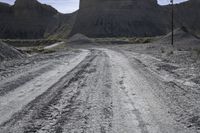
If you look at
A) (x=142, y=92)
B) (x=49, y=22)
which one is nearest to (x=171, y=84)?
(x=142, y=92)

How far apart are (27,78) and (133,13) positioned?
122854 millimetres

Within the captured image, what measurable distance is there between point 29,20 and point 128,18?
47228 millimetres

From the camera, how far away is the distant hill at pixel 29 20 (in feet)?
497

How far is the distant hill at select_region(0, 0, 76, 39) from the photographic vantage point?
152 meters

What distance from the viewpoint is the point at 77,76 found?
16141 millimetres

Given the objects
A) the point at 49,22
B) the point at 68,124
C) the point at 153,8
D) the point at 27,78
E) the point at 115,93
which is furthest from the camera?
the point at 49,22

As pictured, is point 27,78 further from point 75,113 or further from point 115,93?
point 75,113

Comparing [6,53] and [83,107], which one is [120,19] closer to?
[6,53]

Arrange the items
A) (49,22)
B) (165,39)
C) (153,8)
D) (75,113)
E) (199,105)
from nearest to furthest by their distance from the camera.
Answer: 1. (75,113)
2. (199,105)
3. (165,39)
4. (153,8)
5. (49,22)

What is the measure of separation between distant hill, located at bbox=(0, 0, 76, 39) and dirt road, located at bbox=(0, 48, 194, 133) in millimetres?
135431

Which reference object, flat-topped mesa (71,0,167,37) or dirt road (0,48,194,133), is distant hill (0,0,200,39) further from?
dirt road (0,48,194,133)

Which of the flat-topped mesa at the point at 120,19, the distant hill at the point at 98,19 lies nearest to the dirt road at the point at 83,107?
the distant hill at the point at 98,19

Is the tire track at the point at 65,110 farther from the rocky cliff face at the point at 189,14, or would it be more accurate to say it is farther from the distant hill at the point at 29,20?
the rocky cliff face at the point at 189,14

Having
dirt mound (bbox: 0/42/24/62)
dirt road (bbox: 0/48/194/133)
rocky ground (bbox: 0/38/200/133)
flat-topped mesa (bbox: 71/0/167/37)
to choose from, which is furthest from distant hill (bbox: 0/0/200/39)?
dirt road (bbox: 0/48/194/133)
